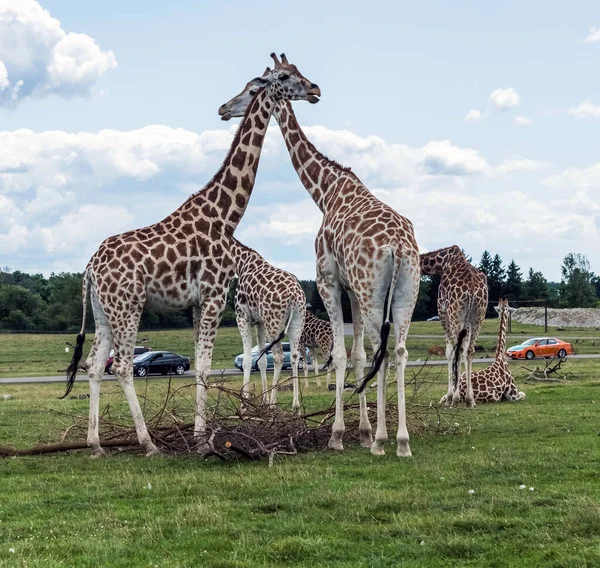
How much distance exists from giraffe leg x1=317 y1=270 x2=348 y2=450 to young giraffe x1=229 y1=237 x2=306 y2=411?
4.83 meters

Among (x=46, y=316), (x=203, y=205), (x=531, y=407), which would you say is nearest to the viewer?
(x=203, y=205)

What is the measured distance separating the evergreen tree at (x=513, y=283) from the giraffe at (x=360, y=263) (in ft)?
309

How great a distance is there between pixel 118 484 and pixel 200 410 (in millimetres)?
2304

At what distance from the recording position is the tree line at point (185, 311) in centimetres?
7738

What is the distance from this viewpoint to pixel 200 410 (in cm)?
1084

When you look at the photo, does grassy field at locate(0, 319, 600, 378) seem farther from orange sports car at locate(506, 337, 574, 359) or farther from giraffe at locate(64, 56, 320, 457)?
giraffe at locate(64, 56, 320, 457)

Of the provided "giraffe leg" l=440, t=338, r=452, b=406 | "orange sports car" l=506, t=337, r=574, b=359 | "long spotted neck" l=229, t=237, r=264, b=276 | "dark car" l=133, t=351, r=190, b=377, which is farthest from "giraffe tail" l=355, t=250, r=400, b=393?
"orange sports car" l=506, t=337, r=574, b=359


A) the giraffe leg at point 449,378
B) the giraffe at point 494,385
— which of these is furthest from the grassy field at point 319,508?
the giraffe at point 494,385

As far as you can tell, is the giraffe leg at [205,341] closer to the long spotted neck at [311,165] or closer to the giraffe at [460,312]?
the long spotted neck at [311,165]

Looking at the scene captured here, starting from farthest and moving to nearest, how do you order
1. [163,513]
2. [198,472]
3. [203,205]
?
[203,205] < [198,472] < [163,513]

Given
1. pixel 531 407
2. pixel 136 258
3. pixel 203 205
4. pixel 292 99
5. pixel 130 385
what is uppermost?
pixel 292 99

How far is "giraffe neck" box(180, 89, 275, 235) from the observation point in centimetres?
1162

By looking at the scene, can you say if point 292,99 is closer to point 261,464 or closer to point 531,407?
point 261,464

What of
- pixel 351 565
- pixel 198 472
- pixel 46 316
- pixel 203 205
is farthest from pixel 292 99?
pixel 46 316
